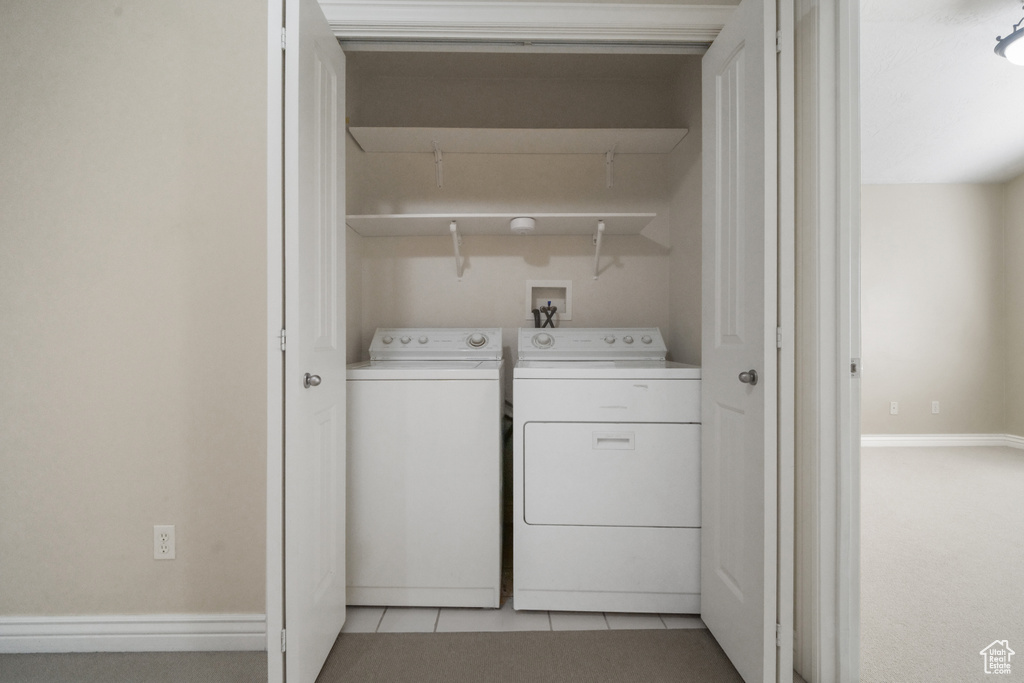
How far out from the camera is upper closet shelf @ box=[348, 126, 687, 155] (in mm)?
2066

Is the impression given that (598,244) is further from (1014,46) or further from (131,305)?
(1014,46)

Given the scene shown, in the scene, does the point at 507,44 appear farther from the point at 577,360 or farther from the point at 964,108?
the point at 964,108

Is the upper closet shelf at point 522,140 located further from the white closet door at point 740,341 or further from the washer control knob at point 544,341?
the washer control knob at point 544,341

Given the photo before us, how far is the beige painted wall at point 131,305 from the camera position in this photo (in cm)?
152

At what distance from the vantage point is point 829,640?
4.16ft

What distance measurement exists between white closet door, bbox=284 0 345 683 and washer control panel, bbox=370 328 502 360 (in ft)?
2.01

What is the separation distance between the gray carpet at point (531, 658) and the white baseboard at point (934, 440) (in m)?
3.79

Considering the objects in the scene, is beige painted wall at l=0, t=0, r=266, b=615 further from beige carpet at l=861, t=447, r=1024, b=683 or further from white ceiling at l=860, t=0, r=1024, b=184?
white ceiling at l=860, t=0, r=1024, b=184

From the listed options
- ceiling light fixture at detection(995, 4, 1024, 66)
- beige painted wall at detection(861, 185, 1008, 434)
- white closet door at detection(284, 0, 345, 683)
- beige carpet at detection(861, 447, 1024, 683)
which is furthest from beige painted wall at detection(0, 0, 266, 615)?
beige painted wall at detection(861, 185, 1008, 434)

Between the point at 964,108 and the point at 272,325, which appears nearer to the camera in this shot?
the point at 272,325

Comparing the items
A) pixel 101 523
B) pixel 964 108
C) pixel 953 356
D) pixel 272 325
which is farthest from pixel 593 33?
pixel 953 356

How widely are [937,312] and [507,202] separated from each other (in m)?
4.37

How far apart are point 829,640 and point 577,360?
128cm

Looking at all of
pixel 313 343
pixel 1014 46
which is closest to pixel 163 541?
pixel 313 343
